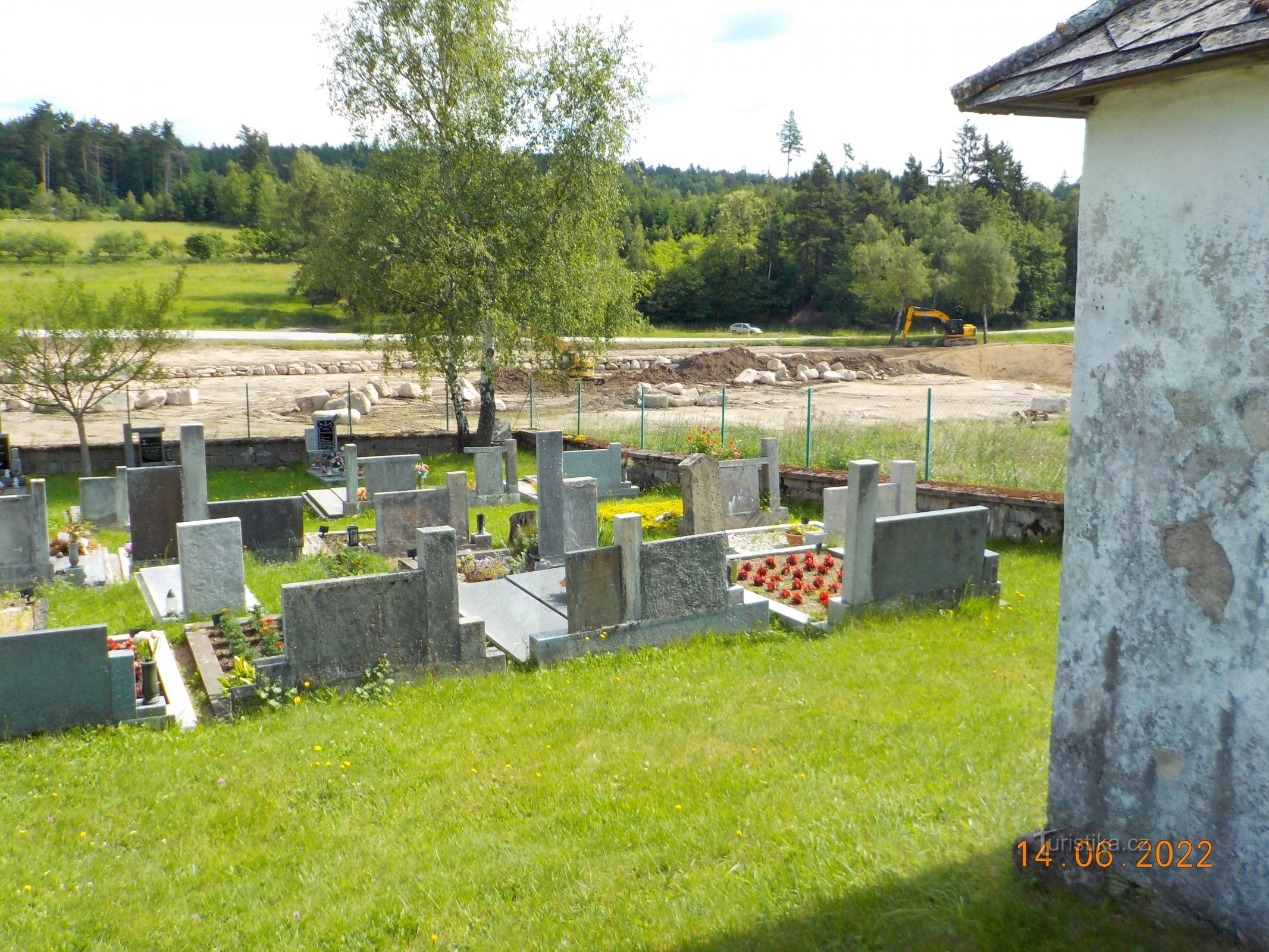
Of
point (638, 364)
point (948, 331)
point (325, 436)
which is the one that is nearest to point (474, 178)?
point (325, 436)

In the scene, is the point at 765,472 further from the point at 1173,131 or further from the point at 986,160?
the point at 986,160

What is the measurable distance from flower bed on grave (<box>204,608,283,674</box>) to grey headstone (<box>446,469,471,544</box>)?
3504 millimetres

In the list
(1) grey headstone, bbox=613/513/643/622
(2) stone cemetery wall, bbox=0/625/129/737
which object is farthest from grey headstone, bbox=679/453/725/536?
(2) stone cemetery wall, bbox=0/625/129/737

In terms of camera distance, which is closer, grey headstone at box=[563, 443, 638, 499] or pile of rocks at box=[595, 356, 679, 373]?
grey headstone at box=[563, 443, 638, 499]

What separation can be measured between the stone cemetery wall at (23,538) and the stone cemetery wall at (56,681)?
16.3ft

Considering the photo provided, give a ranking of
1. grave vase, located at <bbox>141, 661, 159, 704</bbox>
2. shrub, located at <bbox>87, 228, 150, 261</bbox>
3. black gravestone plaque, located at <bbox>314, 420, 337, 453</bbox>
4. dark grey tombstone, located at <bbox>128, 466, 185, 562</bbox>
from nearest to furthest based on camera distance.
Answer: grave vase, located at <bbox>141, 661, 159, 704</bbox>
dark grey tombstone, located at <bbox>128, 466, 185, 562</bbox>
black gravestone plaque, located at <bbox>314, 420, 337, 453</bbox>
shrub, located at <bbox>87, 228, 150, 261</bbox>

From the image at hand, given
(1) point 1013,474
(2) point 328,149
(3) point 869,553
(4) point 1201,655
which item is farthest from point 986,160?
(2) point 328,149

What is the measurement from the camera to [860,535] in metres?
8.95

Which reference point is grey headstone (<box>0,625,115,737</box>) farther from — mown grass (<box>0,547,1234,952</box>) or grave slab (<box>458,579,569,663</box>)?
grave slab (<box>458,579,569,663</box>)

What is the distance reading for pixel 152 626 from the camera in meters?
9.33

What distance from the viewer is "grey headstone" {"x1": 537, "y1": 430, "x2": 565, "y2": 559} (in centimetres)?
1114

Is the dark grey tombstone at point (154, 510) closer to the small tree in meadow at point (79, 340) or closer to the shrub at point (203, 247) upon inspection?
the small tree in meadow at point (79, 340)

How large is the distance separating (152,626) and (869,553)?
6667 millimetres

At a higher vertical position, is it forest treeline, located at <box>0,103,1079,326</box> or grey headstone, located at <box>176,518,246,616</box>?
forest treeline, located at <box>0,103,1079,326</box>
